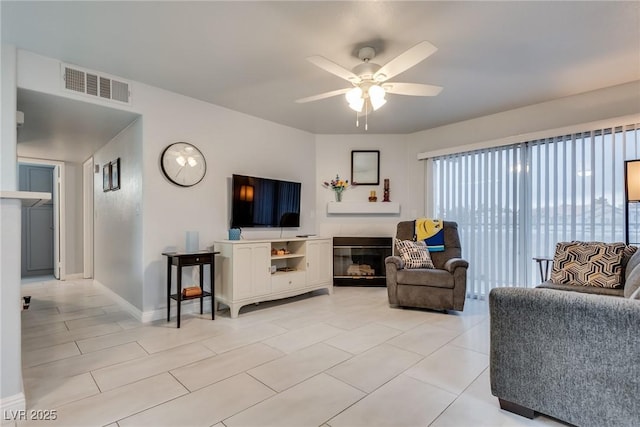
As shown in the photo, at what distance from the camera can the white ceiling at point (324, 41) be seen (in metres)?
2.05

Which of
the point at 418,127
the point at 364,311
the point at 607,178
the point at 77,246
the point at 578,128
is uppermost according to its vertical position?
the point at 418,127

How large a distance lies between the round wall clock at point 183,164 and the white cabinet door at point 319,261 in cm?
161

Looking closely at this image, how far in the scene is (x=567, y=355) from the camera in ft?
4.76

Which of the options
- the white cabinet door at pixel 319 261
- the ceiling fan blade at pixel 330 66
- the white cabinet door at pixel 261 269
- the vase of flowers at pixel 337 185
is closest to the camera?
the ceiling fan blade at pixel 330 66

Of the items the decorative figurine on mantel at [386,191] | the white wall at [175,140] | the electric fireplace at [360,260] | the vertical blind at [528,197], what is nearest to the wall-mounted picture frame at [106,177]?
the white wall at [175,140]

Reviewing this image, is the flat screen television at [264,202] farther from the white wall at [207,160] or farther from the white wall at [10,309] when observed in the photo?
the white wall at [10,309]

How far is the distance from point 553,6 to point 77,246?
701 centimetres

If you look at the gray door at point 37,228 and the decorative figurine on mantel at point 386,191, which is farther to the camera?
the gray door at point 37,228

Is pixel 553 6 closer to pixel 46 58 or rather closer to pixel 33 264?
pixel 46 58

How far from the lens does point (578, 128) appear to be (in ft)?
11.1

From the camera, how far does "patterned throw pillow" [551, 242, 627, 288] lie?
2.70m

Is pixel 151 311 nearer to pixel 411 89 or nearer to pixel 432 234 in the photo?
pixel 411 89

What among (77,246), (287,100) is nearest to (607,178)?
(287,100)

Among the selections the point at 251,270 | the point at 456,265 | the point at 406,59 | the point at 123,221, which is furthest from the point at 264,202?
the point at 406,59
